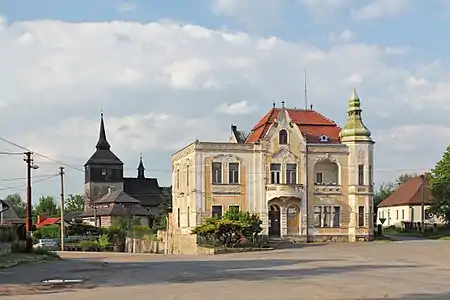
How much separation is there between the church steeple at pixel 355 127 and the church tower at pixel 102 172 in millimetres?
77088

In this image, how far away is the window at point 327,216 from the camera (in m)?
65.6

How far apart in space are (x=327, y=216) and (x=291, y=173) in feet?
16.3

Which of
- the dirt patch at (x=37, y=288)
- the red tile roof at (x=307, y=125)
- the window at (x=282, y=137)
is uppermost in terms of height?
the red tile roof at (x=307, y=125)

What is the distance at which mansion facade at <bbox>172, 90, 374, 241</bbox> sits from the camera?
6375 cm

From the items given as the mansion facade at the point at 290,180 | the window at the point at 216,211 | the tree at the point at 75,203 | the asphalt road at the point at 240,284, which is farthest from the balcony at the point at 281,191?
the tree at the point at 75,203

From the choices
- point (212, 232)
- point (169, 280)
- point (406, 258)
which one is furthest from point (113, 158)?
point (169, 280)

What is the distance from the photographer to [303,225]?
213 feet

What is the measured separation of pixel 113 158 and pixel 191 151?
80.7 meters

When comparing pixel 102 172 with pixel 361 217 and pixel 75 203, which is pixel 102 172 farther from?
pixel 361 217

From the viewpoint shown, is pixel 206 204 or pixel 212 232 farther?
pixel 206 204

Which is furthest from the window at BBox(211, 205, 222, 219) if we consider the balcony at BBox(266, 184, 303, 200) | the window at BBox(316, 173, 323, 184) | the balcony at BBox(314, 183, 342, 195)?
the window at BBox(316, 173, 323, 184)

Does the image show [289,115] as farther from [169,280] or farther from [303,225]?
[169,280]

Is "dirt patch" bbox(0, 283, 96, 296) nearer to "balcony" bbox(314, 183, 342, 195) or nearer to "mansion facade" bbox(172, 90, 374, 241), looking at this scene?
"mansion facade" bbox(172, 90, 374, 241)

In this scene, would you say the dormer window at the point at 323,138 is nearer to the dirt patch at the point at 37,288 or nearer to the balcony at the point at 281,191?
the balcony at the point at 281,191
